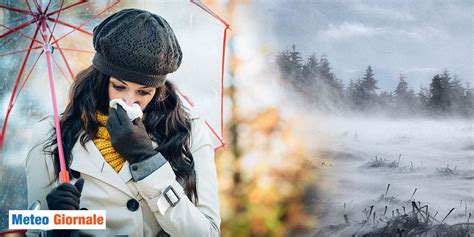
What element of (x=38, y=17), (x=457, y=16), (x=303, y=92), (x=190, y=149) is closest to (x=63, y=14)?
(x=38, y=17)

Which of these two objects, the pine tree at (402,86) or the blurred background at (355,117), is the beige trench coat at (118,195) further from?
the pine tree at (402,86)

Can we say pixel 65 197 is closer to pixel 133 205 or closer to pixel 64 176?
pixel 64 176

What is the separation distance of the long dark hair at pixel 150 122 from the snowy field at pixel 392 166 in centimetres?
102

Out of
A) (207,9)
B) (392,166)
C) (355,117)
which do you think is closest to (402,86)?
(355,117)

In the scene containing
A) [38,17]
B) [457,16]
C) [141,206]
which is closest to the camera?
[141,206]

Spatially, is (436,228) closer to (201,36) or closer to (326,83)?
(326,83)

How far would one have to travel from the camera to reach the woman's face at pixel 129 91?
8.48ft

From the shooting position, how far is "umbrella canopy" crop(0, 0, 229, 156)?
3027 millimetres

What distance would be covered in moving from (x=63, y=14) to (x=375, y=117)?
1477 millimetres

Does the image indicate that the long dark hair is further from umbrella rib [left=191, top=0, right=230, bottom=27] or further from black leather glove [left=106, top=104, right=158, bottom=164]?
umbrella rib [left=191, top=0, right=230, bottom=27]

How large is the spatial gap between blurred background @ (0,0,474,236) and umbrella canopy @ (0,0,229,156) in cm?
36

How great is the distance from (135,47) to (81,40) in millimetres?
645

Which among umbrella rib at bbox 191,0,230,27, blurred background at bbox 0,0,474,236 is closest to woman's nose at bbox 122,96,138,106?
umbrella rib at bbox 191,0,230,27

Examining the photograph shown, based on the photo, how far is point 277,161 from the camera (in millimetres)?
3617
